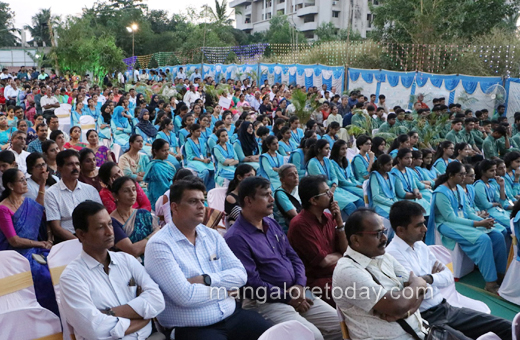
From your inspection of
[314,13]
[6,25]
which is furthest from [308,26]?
[6,25]

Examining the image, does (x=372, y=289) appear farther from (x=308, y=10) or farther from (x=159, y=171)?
(x=308, y=10)

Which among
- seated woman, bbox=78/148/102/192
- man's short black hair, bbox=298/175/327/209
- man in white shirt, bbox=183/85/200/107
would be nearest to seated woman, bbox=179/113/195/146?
seated woman, bbox=78/148/102/192

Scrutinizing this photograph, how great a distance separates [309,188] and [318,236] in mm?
341

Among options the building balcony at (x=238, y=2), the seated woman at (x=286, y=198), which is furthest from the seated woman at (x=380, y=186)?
the building balcony at (x=238, y=2)

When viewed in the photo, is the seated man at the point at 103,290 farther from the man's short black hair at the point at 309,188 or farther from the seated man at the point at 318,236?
the man's short black hair at the point at 309,188

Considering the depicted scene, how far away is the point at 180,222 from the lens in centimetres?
277

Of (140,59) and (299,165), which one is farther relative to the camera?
(140,59)

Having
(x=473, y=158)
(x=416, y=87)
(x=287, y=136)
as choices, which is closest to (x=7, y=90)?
(x=287, y=136)

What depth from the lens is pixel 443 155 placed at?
21.2 feet

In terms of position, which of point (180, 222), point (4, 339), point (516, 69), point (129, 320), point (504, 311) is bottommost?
point (504, 311)

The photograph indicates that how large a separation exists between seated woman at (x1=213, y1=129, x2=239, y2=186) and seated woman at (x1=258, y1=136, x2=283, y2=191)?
57 centimetres

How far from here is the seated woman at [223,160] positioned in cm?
661

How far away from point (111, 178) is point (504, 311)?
3474 millimetres

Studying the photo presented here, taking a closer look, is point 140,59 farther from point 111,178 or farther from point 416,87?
point 111,178
